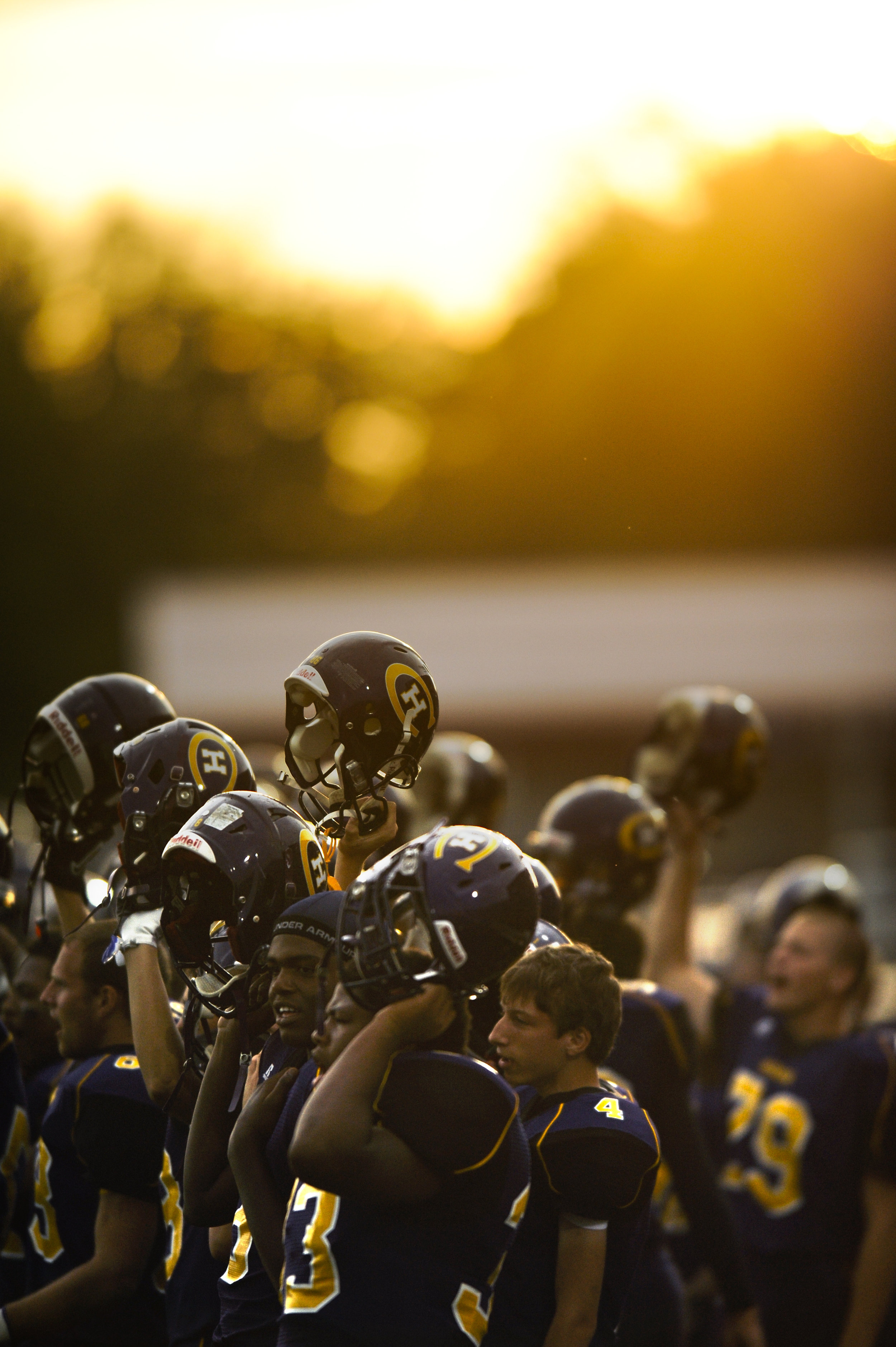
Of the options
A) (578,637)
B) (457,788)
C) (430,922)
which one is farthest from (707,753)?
(578,637)

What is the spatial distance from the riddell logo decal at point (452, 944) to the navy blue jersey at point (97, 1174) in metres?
1.53

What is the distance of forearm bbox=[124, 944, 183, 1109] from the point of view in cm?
414

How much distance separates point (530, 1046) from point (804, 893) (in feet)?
11.5

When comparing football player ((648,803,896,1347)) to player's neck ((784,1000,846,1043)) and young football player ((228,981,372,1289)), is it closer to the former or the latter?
player's neck ((784,1000,846,1043))

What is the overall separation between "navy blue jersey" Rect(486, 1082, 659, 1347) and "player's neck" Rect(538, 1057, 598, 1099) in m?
0.06

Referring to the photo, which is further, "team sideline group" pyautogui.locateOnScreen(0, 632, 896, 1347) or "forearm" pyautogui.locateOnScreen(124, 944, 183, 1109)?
"forearm" pyautogui.locateOnScreen(124, 944, 183, 1109)

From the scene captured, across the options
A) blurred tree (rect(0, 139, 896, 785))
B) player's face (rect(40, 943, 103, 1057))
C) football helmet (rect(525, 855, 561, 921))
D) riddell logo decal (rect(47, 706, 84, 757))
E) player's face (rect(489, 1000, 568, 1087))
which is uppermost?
blurred tree (rect(0, 139, 896, 785))

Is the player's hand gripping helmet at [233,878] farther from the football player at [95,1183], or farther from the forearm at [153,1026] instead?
the football player at [95,1183]

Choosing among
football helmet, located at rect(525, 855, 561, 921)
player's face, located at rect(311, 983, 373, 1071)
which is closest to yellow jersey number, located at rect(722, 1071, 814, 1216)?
football helmet, located at rect(525, 855, 561, 921)

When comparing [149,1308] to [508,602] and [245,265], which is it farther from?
[245,265]

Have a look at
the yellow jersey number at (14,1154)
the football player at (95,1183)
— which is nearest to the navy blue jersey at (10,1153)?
the yellow jersey number at (14,1154)

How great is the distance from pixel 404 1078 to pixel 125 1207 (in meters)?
1.56

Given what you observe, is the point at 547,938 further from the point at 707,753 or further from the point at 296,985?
the point at 707,753

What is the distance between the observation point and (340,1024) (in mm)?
3365
